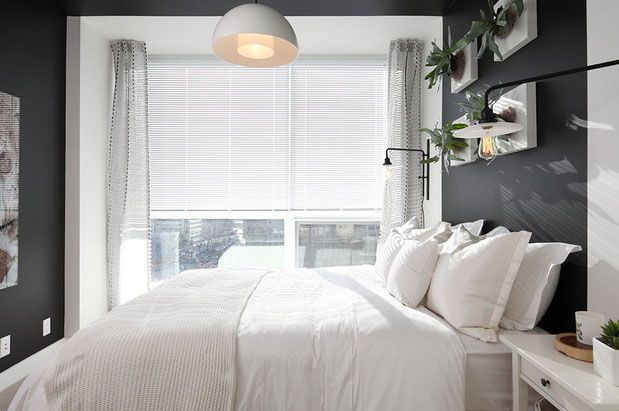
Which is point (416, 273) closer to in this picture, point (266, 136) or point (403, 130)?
point (403, 130)

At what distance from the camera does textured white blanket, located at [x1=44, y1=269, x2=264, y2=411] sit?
130cm

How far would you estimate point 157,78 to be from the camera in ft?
12.1

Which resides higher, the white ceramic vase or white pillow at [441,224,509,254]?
white pillow at [441,224,509,254]

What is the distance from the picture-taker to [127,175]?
11.4 feet

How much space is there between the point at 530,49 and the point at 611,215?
3.20 ft

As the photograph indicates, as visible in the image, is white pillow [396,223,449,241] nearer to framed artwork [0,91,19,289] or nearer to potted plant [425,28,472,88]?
potted plant [425,28,472,88]

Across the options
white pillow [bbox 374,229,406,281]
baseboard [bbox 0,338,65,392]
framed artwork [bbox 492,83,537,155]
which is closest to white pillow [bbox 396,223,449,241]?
white pillow [bbox 374,229,406,281]

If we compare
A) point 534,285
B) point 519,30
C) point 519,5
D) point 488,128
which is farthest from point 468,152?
point 534,285

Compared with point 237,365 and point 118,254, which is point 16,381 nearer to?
point 118,254

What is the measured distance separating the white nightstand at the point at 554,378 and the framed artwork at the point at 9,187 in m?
2.88

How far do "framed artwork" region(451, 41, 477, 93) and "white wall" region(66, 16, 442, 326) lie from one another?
47cm

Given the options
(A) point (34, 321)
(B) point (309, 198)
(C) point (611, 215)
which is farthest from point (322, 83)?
(A) point (34, 321)

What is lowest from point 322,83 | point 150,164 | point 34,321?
point 34,321

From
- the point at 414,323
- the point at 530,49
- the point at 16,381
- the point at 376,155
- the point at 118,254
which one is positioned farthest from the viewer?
the point at 376,155
